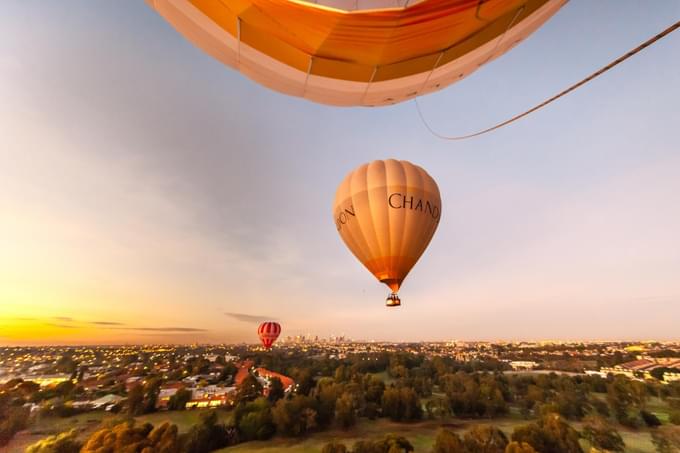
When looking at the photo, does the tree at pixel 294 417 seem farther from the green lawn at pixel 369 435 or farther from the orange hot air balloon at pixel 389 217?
the orange hot air balloon at pixel 389 217

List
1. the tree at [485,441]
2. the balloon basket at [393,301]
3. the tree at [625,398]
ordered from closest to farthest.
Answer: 1. the balloon basket at [393,301]
2. the tree at [485,441]
3. the tree at [625,398]

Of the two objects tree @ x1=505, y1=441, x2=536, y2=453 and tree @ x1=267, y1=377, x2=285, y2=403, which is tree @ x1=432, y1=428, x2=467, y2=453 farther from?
tree @ x1=267, y1=377, x2=285, y2=403

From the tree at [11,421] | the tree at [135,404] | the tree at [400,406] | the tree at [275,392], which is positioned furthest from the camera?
the tree at [275,392]

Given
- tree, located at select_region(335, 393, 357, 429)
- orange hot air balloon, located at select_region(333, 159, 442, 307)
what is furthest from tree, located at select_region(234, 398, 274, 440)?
orange hot air balloon, located at select_region(333, 159, 442, 307)

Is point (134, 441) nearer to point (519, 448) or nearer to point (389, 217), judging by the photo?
point (519, 448)

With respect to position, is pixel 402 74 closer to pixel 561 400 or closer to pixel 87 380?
pixel 561 400

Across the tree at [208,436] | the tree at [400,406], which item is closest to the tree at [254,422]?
the tree at [208,436]
